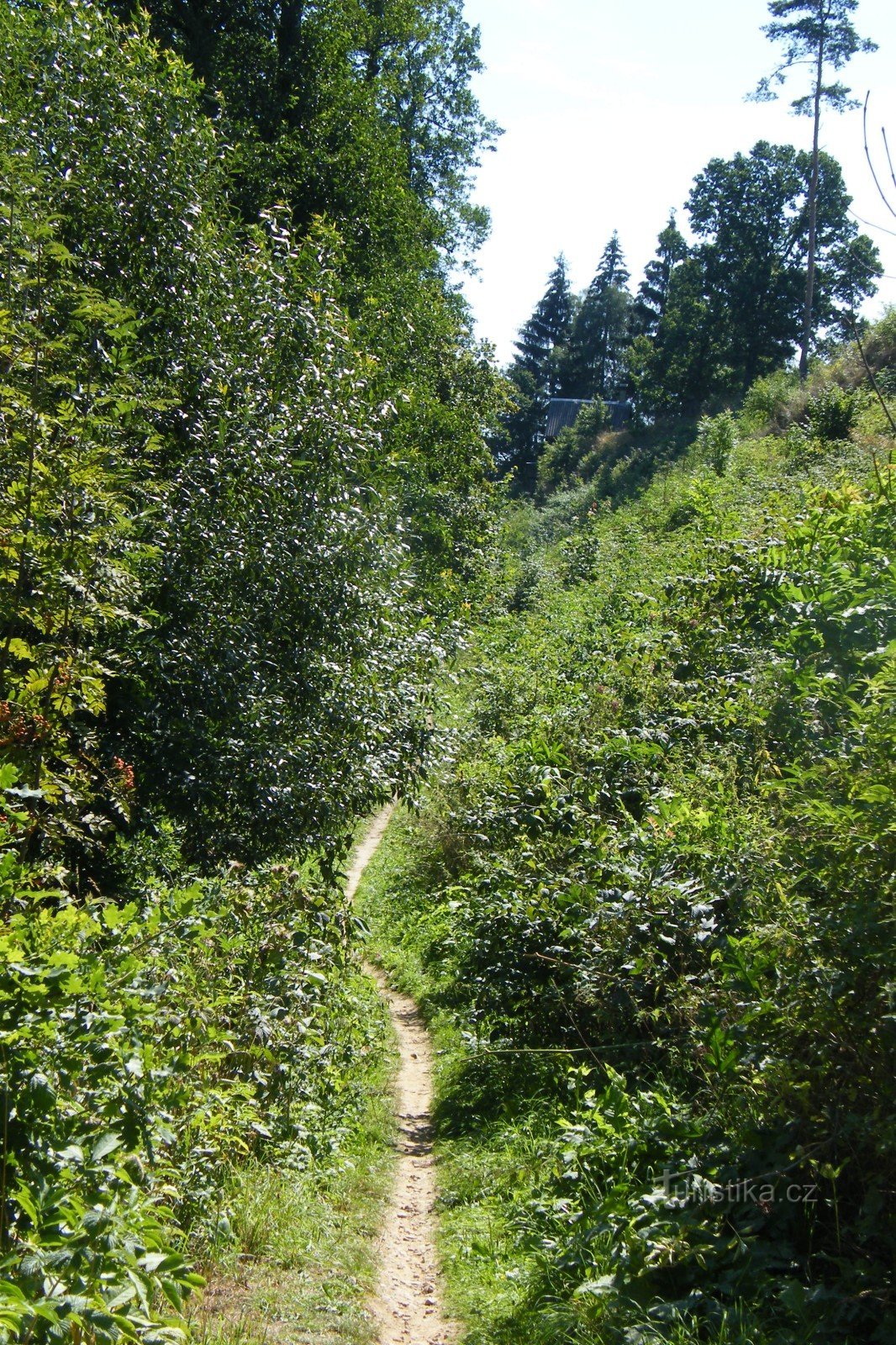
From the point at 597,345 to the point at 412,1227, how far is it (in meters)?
67.6

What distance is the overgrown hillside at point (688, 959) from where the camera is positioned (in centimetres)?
430

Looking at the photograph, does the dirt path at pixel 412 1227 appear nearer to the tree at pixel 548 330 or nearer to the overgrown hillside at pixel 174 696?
the overgrown hillside at pixel 174 696

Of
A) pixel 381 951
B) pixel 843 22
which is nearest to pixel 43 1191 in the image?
→ pixel 381 951

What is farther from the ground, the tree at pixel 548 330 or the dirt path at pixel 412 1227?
the tree at pixel 548 330

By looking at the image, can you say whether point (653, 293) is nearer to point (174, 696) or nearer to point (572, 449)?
point (572, 449)

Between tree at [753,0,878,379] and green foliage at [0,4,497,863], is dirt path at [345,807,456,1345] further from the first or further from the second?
tree at [753,0,878,379]

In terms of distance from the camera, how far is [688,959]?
6.44 metres

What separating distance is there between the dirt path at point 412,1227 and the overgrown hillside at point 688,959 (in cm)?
20

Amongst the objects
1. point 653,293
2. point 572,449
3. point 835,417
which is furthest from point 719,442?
point 653,293

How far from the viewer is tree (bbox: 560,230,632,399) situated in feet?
225

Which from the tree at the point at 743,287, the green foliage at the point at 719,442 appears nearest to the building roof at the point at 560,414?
the tree at the point at 743,287

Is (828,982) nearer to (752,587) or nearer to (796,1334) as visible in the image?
(796,1334)

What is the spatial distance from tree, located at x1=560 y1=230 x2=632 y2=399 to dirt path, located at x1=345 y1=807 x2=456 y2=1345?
6274cm

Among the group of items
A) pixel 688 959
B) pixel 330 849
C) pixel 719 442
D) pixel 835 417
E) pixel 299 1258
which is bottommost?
pixel 299 1258
